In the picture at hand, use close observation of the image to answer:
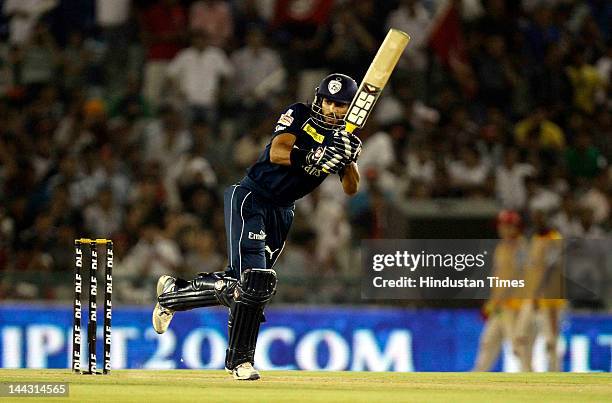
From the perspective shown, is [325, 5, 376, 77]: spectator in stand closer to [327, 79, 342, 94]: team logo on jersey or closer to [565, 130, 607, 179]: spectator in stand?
[565, 130, 607, 179]: spectator in stand

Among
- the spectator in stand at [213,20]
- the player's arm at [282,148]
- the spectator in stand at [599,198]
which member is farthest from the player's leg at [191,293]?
the spectator in stand at [213,20]

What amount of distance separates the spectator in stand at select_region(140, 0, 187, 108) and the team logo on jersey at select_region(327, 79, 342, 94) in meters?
7.29

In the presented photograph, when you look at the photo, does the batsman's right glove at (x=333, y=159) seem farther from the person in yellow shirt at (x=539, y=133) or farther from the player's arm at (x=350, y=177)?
the person in yellow shirt at (x=539, y=133)

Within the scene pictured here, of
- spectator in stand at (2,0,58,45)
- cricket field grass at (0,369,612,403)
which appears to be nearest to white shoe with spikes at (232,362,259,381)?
cricket field grass at (0,369,612,403)

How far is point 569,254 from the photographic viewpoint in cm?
1303

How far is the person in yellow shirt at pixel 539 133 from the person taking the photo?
1570 cm

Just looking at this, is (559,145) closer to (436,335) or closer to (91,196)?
(436,335)

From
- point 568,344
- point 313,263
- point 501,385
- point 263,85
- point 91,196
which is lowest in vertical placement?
point 501,385

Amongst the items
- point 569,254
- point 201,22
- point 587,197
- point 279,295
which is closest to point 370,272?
point 279,295

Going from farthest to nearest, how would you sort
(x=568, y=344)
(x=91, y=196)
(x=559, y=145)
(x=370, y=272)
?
(x=559, y=145)
(x=91, y=196)
(x=568, y=344)
(x=370, y=272)

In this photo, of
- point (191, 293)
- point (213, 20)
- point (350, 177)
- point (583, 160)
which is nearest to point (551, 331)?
point (583, 160)

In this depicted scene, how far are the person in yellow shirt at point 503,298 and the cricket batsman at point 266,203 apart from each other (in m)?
3.59

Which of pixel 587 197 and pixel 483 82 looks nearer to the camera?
pixel 587 197

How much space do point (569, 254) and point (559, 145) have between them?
3.00 meters
